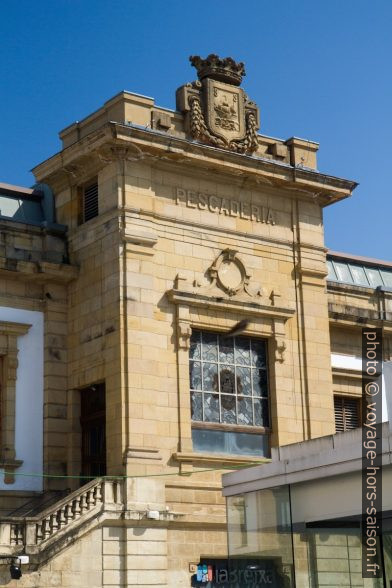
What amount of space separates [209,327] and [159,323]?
1.46 meters

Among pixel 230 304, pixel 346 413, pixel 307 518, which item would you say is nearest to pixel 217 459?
pixel 230 304

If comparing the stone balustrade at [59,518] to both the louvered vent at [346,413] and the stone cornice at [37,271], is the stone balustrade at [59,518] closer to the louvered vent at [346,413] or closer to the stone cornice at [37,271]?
the stone cornice at [37,271]

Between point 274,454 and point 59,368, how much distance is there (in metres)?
7.51

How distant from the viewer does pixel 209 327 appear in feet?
90.4

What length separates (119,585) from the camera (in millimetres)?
24156

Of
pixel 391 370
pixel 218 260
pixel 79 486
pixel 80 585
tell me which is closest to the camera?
pixel 391 370

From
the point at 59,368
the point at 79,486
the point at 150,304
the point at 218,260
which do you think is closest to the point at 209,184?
the point at 218,260

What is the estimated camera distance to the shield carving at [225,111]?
1128 inches

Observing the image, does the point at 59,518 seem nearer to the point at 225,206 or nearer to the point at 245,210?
the point at 225,206

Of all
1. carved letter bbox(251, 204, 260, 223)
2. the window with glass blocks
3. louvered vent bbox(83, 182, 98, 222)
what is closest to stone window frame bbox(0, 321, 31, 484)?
louvered vent bbox(83, 182, 98, 222)

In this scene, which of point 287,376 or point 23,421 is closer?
point 23,421

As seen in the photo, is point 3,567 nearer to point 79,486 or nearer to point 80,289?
point 79,486

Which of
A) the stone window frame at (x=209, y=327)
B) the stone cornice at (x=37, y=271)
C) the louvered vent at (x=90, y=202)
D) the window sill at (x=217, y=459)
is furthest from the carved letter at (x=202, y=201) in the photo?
the window sill at (x=217, y=459)

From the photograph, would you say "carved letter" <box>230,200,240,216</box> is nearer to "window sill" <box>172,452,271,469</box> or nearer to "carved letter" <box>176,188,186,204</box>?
"carved letter" <box>176,188,186,204</box>
